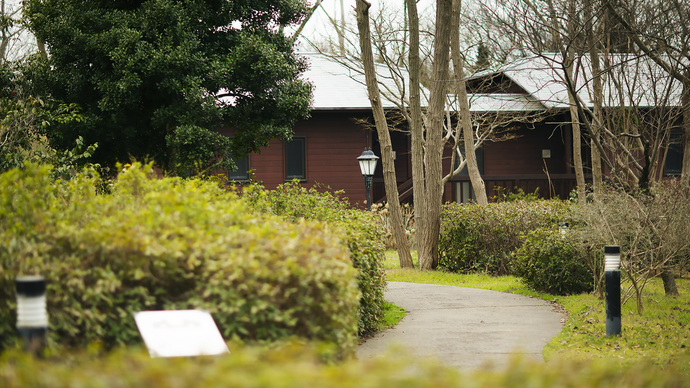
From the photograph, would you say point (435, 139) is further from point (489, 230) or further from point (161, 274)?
point (161, 274)

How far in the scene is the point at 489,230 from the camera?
12.4m

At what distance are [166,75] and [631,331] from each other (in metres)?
8.81

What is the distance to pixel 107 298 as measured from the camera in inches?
134

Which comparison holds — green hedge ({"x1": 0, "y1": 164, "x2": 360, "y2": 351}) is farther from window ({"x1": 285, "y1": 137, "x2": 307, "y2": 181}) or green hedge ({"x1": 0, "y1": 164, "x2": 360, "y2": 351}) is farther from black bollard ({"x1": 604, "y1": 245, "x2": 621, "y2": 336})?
window ({"x1": 285, "y1": 137, "x2": 307, "y2": 181})

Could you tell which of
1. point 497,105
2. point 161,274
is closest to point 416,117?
point 497,105

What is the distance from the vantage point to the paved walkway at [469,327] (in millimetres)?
6008

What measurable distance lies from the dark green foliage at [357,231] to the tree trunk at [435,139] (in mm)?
4343

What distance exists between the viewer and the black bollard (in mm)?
6539

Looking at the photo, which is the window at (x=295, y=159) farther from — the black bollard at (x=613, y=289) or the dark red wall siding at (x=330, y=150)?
the black bollard at (x=613, y=289)

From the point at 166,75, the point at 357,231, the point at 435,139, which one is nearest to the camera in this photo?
the point at 357,231

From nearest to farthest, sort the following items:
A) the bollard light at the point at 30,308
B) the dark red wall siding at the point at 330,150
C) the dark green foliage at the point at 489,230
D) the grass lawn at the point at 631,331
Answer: the bollard light at the point at 30,308
the grass lawn at the point at 631,331
the dark green foliage at the point at 489,230
the dark red wall siding at the point at 330,150

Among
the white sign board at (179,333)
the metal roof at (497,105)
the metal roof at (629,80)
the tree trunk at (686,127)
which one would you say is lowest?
the white sign board at (179,333)

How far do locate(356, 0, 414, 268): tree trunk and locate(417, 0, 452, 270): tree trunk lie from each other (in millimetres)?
A: 653

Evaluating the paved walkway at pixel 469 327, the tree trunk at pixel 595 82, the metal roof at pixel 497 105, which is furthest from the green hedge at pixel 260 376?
the metal roof at pixel 497 105
